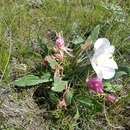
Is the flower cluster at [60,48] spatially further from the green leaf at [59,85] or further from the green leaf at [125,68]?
the green leaf at [125,68]

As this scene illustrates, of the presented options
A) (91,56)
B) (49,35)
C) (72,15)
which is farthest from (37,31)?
(91,56)

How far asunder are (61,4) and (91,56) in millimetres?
747

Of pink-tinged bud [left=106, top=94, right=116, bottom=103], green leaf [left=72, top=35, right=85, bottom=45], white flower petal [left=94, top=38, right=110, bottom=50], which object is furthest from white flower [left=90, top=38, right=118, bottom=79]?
green leaf [left=72, top=35, right=85, bottom=45]

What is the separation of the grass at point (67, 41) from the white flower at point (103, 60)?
14cm

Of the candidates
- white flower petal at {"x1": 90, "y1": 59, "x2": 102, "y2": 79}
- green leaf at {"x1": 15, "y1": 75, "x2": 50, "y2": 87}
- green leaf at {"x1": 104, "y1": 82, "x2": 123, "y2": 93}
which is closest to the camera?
white flower petal at {"x1": 90, "y1": 59, "x2": 102, "y2": 79}

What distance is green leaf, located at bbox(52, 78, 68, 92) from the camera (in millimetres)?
2447

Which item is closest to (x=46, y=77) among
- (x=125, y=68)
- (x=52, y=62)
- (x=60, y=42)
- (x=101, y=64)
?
(x=52, y=62)

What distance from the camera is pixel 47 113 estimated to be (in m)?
2.47

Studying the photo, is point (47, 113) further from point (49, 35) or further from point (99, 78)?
point (49, 35)

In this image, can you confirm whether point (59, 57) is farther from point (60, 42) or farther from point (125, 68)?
point (125, 68)

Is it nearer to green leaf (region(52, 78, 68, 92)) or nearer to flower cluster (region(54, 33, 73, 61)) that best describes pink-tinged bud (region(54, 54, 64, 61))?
flower cluster (region(54, 33, 73, 61))

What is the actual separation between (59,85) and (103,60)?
27 centimetres

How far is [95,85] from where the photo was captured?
8.01 feet

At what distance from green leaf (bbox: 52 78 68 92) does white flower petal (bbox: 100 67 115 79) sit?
0.22 m
